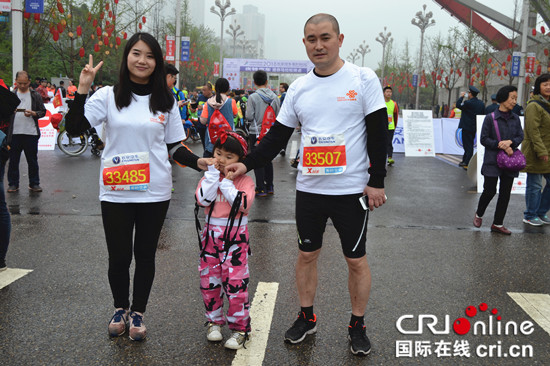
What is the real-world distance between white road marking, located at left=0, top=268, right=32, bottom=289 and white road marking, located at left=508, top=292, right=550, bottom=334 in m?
4.07

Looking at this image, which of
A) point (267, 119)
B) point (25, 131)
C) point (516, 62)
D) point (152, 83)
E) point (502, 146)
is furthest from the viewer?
point (516, 62)

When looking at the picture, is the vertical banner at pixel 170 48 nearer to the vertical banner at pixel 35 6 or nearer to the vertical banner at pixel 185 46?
the vertical banner at pixel 185 46

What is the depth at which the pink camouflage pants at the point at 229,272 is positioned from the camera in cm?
315

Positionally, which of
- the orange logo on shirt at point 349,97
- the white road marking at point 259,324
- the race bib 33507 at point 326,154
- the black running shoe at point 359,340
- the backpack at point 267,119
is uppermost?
the orange logo on shirt at point 349,97

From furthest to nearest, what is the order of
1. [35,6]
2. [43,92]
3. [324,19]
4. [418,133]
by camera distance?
[43,92]
[418,133]
[35,6]
[324,19]

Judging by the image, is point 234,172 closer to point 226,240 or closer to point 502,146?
point 226,240

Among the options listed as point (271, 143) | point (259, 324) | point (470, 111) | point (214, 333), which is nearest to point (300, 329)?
point (259, 324)

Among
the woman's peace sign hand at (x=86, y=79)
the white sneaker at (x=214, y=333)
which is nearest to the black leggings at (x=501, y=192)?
the white sneaker at (x=214, y=333)

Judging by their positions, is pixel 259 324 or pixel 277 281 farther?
pixel 277 281

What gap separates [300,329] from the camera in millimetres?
3330

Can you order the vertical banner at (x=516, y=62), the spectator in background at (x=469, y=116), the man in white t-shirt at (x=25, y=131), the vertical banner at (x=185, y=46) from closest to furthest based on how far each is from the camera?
the man in white t-shirt at (x=25, y=131) → the spectator in background at (x=469, y=116) → the vertical banner at (x=516, y=62) → the vertical banner at (x=185, y=46)

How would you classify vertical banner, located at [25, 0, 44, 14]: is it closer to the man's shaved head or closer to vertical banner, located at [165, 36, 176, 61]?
vertical banner, located at [165, 36, 176, 61]

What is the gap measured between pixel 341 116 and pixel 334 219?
0.62m

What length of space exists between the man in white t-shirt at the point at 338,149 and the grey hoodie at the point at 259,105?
516 centimetres
